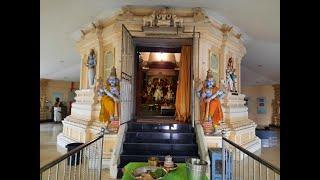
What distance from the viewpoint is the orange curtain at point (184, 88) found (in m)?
6.25

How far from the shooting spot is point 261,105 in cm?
1391

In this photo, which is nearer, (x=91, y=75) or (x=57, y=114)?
(x=91, y=75)

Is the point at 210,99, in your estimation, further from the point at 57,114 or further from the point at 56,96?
the point at 56,96

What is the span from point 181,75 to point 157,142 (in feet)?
6.64

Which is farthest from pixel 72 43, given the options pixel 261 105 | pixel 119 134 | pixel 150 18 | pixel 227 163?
pixel 261 105

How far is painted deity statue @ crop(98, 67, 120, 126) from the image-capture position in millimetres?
5137

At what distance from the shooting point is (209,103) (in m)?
5.34

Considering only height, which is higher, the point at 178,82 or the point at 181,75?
the point at 181,75

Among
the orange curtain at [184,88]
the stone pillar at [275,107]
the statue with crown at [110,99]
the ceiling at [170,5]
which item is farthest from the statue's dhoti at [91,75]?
the stone pillar at [275,107]

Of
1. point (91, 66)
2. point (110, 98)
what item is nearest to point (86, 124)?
point (110, 98)

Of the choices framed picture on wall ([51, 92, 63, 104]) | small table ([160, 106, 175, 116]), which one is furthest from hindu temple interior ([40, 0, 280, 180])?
framed picture on wall ([51, 92, 63, 104])
